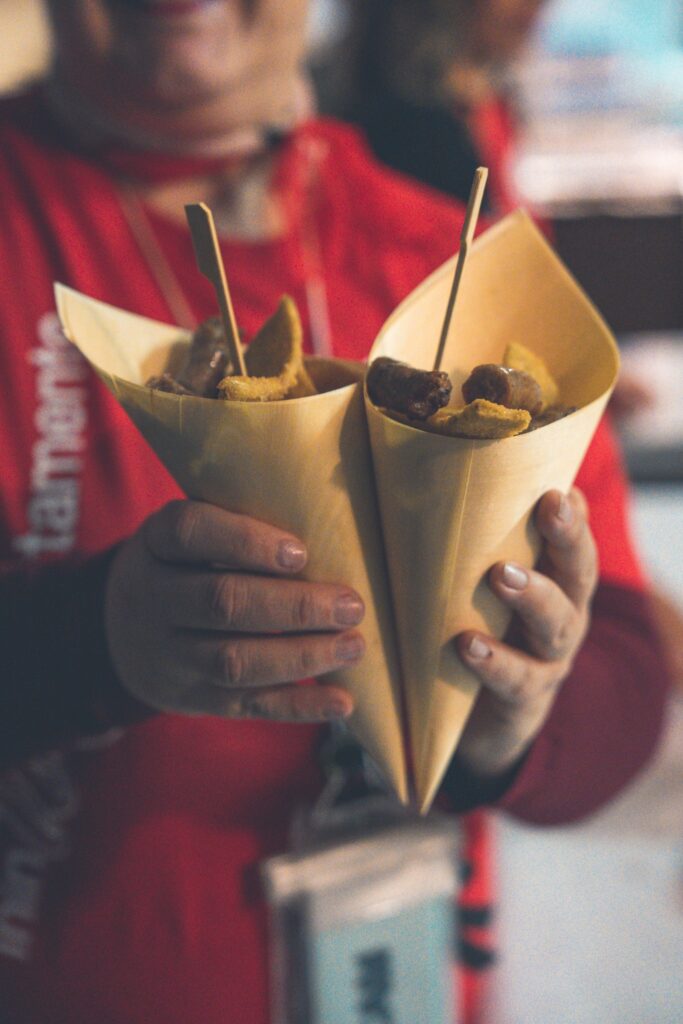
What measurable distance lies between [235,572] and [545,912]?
53 centimetres

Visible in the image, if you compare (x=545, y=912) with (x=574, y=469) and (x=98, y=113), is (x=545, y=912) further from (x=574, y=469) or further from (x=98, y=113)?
(x=98, y=113)

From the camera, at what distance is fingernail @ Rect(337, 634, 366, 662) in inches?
19.3

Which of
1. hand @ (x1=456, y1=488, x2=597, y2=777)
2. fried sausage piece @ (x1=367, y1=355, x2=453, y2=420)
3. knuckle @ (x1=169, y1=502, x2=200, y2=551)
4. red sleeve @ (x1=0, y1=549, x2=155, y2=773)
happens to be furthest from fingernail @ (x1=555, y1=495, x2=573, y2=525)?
red sleeve @ (x1=0, y1=549, x2=155, y2=773)

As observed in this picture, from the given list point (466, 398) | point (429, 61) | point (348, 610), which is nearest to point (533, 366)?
point (466, 398)

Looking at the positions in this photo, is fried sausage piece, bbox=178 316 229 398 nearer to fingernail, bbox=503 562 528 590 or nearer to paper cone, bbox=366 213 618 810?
paper cone, bbox=366 213 618 810

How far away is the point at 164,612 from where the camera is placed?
0.50 meters

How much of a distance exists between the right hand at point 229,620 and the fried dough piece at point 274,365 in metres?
0.07

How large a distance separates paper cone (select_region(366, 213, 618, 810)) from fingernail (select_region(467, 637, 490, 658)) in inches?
0.6

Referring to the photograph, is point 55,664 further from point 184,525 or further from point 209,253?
point 209,253

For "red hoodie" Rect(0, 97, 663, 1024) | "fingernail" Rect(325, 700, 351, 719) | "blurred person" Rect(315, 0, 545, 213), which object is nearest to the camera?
"fingernail" Rect(325, 700, 351, 719)

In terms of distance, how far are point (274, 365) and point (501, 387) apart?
5.3 inches

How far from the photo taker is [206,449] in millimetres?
458

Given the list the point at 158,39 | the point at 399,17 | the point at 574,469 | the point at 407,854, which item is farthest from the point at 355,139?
the point at 399,17

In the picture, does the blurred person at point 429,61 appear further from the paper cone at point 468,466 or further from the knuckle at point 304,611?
the knuckle at point 304,611
